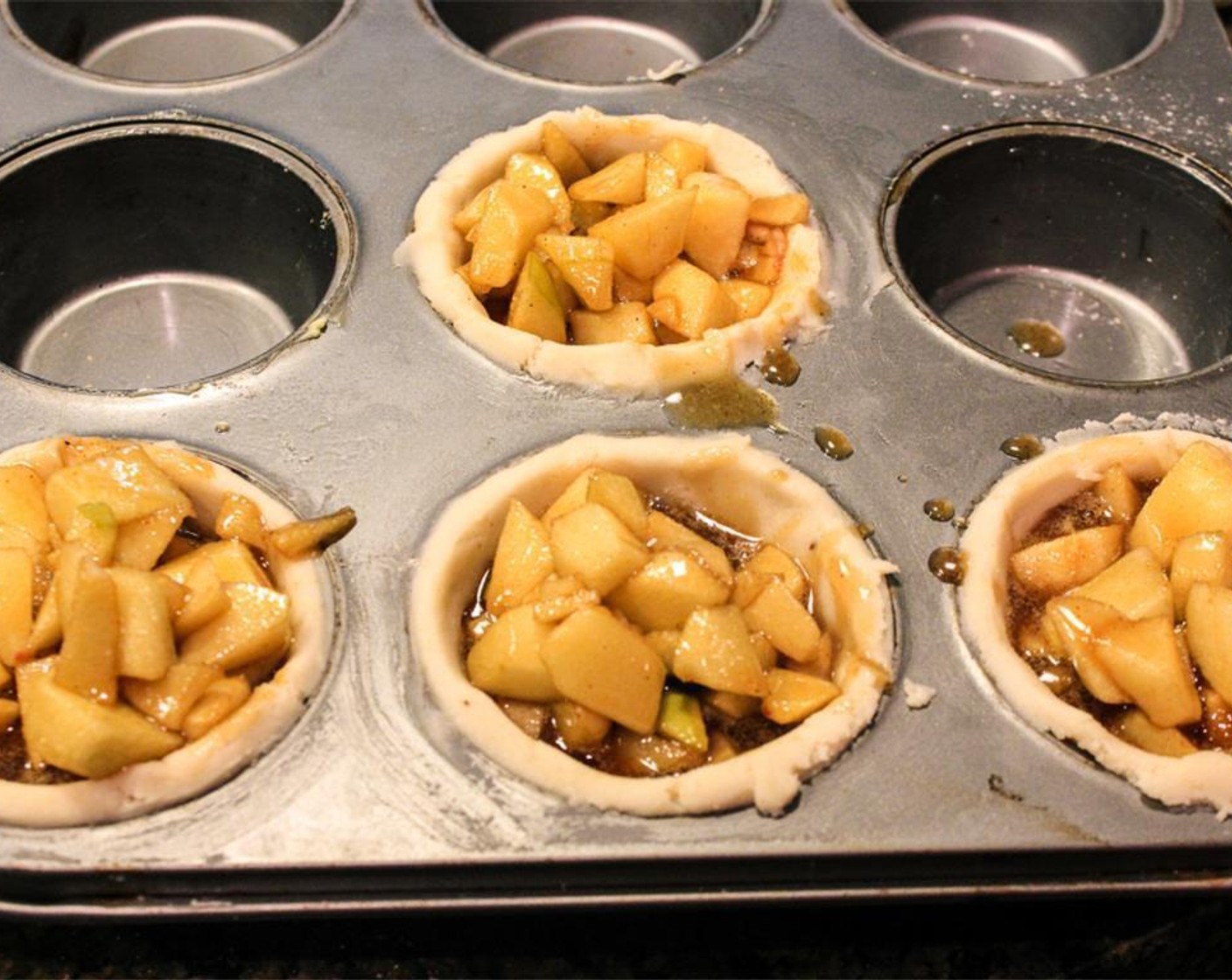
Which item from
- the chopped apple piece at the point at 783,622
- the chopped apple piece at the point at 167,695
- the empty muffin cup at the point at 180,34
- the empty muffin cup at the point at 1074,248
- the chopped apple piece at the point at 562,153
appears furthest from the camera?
the empty muffin cup at the point at 180,34

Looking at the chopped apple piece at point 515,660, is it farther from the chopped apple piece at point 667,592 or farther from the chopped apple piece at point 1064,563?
the chopped apple piece at point 1064,563

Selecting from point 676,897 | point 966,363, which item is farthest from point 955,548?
point 676,897

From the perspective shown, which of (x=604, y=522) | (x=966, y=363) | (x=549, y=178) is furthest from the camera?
(x=549, y=178)

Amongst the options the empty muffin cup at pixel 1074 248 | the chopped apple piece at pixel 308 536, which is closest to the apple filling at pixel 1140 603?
the empty muffin cup at pixel 1074 248

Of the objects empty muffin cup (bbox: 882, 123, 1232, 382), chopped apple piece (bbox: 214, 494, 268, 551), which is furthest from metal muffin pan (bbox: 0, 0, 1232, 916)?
chopped apple piece (bbox: 214, 494, 268, 551)

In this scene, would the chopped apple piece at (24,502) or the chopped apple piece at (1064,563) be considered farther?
the chopped apple piece at (1064,563)

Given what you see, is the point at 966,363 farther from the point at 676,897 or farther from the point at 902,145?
the point at 676,897

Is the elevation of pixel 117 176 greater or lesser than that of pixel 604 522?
lesser
